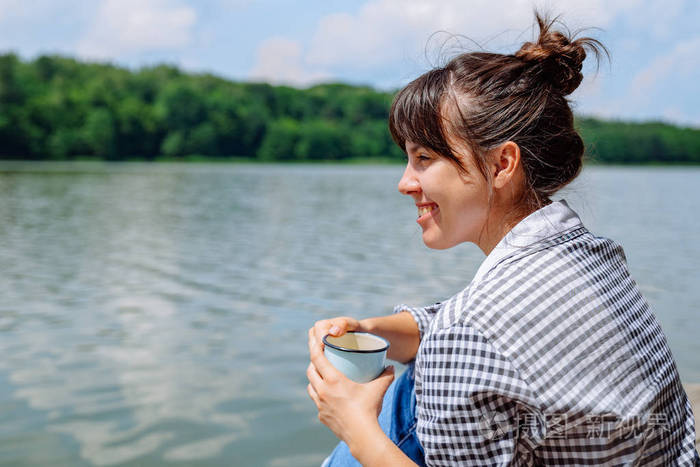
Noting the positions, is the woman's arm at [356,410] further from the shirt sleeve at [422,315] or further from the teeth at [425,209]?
the shirt sleeve at [422,315]

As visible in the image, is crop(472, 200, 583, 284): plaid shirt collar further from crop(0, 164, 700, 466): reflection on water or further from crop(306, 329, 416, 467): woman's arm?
crop(0, 164, 700, 466): reflection on water

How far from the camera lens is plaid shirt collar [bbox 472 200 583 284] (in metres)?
1.50

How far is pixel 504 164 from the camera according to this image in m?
1.66

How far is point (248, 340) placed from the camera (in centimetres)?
545

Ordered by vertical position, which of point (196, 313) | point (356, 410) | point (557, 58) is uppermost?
point (557, 58)

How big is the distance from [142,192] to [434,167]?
22.5m

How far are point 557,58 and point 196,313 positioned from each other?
201 inches

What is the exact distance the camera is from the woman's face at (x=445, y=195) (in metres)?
1.69

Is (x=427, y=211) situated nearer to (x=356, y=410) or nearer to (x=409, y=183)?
(x=409, y=183)

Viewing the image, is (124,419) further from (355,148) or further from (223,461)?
(355,148)

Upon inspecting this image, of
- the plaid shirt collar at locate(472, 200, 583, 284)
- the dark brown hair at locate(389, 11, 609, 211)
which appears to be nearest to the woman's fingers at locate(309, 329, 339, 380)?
the plaid shirt collar at locate(472, 200, 583, 284)

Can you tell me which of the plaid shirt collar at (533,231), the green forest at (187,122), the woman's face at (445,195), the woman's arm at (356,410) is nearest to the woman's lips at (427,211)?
the woman's face at (445,195)

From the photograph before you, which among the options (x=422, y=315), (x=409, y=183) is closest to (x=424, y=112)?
(x=409, y=183)

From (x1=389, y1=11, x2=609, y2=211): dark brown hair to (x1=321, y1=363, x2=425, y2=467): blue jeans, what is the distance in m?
0.56
